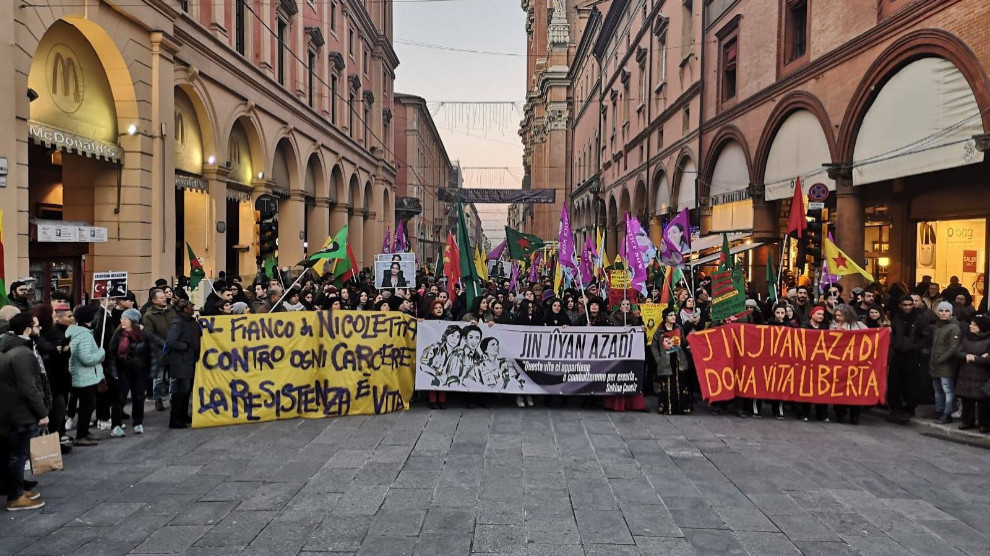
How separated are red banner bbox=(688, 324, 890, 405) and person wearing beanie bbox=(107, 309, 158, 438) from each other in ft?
23.2

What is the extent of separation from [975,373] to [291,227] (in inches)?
900

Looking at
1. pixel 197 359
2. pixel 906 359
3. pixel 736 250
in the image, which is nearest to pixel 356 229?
pixel 736 250

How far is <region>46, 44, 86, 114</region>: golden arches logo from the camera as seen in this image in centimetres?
1231

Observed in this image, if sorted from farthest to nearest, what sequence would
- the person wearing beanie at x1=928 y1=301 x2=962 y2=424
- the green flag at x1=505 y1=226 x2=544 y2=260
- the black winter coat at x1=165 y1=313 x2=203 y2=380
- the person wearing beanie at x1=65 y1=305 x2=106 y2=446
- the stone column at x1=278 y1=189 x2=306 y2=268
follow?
the stone column at x1=278 y1=189 x2=306 y2=268 → the green flag at x1=505 y1=226 x2=544 y2=260 → the person wearing beanie at x1=928 y1=301 x2=962 y2=424 → the black winter coat at x1=165 y1=313 x2=203 y2=380 → the person wearing beanie at x1=65 y1=305 x2=106 y2=446

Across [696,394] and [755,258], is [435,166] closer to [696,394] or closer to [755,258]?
[755,258]

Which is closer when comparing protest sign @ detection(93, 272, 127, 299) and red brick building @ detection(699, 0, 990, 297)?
protest sign @ detection(93, 272, 127, 299)

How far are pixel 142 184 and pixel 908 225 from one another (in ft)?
55.9

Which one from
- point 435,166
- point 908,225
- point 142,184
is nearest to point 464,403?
point 142,184

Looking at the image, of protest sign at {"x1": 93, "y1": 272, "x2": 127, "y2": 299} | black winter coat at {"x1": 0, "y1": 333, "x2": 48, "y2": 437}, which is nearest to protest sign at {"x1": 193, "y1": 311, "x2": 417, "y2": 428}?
protest sign at {"x1": 93, "y1": 272, "x2": 127, "y2": 299}

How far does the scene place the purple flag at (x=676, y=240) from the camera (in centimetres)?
1288

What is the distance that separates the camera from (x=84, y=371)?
24.4 ft

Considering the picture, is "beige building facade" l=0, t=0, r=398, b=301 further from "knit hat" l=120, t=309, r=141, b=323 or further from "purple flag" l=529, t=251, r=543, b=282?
"purple flag" l=529, t=251, r=543, b=282

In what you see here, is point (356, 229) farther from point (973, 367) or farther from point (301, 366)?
point (973, 367)

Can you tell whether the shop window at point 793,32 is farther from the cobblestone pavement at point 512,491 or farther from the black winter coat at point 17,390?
the black winter coat at point 17,390
